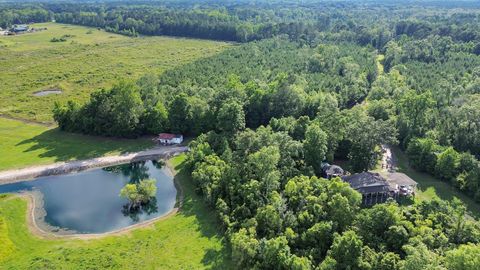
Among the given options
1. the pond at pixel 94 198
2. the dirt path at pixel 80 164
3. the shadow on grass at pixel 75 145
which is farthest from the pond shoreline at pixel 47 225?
the shadow on grass at pixel 75 145

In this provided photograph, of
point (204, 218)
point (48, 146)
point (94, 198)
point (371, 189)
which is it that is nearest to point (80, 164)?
point (48, 146)

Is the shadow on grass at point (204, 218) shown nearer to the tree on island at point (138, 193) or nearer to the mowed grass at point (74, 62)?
the tree on island at point (138, 193)

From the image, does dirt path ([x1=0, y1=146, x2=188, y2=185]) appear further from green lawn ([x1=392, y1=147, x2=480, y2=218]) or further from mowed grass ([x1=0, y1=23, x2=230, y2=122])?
green lawn ([x1=392, y1=147, x2=480, y2=218])

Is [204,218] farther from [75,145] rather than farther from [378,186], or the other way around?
[75,145]

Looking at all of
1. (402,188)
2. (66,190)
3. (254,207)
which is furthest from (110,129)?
(402,188)

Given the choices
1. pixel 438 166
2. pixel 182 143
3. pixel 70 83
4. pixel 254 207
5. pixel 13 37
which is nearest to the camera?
pixel 254 207

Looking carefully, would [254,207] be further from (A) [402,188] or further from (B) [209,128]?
(B) [209,128]
